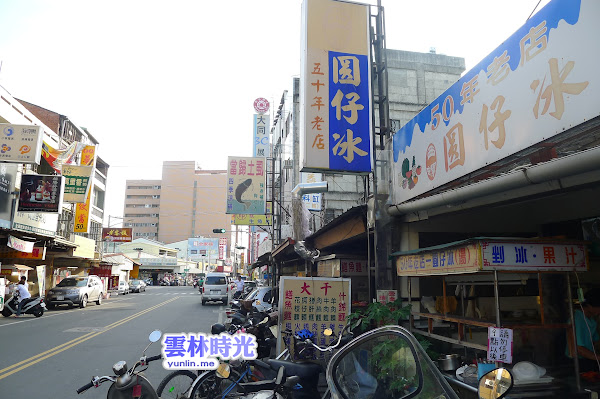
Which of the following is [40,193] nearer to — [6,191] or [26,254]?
[6,191]

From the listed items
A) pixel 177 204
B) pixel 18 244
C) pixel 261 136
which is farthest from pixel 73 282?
pixel 177 204

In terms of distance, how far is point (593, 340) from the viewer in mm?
6102

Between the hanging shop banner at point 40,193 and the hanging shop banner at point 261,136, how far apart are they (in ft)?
39.6

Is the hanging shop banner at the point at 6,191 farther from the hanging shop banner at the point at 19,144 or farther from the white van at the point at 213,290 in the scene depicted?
the white van at the point at 213,290

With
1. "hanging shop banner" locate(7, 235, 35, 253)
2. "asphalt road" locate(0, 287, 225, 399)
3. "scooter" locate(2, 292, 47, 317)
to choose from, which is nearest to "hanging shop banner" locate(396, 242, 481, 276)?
"asphalt road" locate(0, 287, 225, 399)

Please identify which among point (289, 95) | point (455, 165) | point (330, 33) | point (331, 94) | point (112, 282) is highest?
point (289, 95)

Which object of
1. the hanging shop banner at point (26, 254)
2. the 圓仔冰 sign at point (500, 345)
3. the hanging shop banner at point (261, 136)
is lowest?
the 圓仔冰 sign at point (500, 345)

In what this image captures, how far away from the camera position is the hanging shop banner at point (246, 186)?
21.2m

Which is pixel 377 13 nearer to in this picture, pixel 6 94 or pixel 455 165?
pixel 455 165

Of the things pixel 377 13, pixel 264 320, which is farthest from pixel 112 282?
pixel 377 13

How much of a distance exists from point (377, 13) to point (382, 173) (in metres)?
3.48

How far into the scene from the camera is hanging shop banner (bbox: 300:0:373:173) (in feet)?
24.7

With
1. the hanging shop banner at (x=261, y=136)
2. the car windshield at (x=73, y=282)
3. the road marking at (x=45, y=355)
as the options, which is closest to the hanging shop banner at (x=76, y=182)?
the car windshield at (x=73, y=282)

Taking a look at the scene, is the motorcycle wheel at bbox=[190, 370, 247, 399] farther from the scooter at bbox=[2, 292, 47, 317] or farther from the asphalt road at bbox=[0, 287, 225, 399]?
the scooter at bbox=[2, 292, 47, 317]
